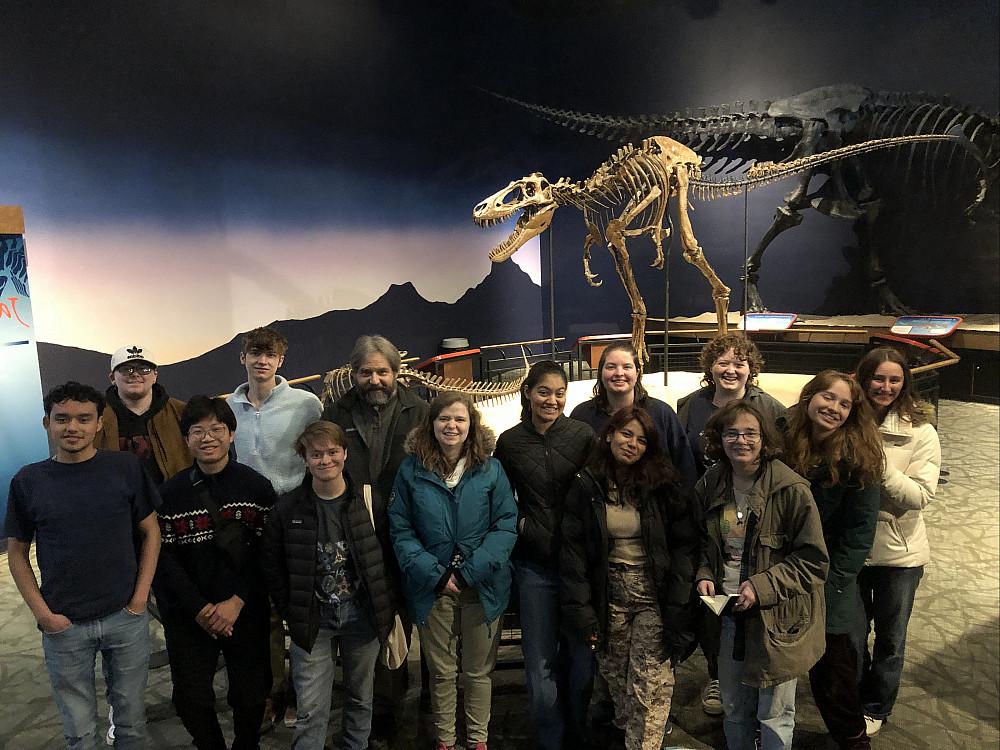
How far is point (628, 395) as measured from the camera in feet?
10.3

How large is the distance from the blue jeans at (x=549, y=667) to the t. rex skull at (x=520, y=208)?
4.64 m

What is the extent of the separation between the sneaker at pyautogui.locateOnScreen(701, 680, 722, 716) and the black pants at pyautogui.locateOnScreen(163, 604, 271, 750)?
2142 mm

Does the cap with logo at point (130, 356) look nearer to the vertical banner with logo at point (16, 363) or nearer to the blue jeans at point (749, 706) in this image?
the blue jeans at point (749, 706)

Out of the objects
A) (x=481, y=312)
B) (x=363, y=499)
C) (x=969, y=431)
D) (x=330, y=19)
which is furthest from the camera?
(x=481, y=312)

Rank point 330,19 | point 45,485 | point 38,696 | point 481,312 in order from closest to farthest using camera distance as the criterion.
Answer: point 45,485 < point 38,696 < point 330,19 < point 481,312

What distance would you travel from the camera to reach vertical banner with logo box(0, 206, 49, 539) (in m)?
5.29

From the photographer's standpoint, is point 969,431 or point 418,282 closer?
point 969,431

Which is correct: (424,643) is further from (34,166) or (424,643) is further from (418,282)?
(418,282)

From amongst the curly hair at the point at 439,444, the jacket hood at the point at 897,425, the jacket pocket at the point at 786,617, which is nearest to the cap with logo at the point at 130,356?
the curly hair at the point at 439,444

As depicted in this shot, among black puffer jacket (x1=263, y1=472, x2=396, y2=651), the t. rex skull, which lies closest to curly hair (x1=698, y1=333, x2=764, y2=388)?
black puffer jacket (x1=263, y1=472, x2=396, y2=651)

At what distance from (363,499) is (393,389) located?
61 cm

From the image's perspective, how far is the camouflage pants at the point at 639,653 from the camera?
2475 mm

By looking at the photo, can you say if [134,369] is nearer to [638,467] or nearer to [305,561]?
[305,561]

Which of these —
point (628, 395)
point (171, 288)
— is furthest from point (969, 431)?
point (171, 288)
